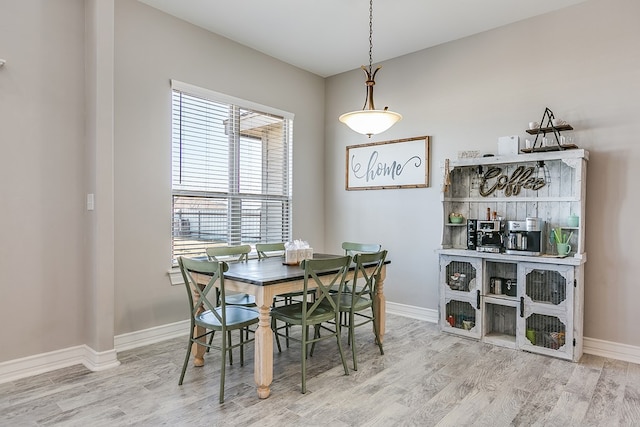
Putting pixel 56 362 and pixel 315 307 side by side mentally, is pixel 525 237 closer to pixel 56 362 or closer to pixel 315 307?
pixel 315 307

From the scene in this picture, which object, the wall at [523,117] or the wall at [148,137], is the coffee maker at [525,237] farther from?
the wall at [148,137]

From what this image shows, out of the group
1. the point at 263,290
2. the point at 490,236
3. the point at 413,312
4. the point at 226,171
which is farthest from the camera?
the point at 413,312

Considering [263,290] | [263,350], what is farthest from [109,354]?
[263,290]

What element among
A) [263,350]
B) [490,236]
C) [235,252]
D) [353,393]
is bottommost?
[353,393]

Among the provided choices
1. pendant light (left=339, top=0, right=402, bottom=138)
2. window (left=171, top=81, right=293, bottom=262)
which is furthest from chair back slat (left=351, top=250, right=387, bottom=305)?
window (left=171, top=81, right=293, bottom=262)

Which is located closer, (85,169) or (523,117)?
(85,169)

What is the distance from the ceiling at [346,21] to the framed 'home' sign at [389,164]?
109 cm

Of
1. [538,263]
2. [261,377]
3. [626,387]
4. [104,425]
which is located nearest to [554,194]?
[538,263]

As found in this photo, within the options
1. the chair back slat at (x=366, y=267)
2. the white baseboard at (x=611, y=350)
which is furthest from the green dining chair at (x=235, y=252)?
the white baseboard at (x=611, y=350)

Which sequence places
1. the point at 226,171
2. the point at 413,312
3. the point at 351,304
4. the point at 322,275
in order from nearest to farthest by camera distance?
the point at 322,275
the point at 351,304
the point at 226,171
the point at 413,312

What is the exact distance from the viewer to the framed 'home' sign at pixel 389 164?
4.44 m

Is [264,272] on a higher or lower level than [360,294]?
higher

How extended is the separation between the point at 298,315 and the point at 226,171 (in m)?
2.04

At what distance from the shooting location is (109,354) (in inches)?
118
